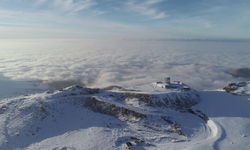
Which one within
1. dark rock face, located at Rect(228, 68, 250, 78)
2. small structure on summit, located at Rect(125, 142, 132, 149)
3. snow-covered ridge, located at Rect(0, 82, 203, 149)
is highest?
snow-covered ridge, located at Rect(0, 82, 203, 149)

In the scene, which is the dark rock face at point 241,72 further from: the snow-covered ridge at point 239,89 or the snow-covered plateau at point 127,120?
the snow-covered plateau at point 127,120

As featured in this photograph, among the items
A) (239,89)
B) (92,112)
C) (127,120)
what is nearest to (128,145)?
(127,120)

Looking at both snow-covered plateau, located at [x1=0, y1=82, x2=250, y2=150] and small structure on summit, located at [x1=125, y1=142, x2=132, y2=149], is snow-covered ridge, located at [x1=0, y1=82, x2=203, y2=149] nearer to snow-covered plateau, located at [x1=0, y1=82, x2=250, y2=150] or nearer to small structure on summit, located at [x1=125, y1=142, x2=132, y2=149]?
snow-covered plateau, located at [x1=0, y1=82, x2=250, y2=150]

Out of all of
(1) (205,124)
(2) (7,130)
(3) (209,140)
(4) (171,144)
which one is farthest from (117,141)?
(2) (7,130)

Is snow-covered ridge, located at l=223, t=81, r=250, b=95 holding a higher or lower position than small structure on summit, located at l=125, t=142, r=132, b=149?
higher

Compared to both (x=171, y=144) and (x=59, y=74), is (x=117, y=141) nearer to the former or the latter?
(x=171, y=144)

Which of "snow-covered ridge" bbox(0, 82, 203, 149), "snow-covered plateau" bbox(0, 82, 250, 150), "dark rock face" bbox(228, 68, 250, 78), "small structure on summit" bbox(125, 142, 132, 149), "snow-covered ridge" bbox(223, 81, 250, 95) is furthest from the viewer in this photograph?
"dark rock face" bbox(228, 68, 250, 78)

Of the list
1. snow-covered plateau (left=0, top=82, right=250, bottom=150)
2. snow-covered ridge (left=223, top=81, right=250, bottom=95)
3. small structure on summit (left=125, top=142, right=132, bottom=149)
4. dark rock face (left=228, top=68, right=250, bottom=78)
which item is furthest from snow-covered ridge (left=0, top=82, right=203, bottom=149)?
dark rock face (left=228, top=68, right=250, bottom=78)

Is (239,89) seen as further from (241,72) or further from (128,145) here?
(241,72)
